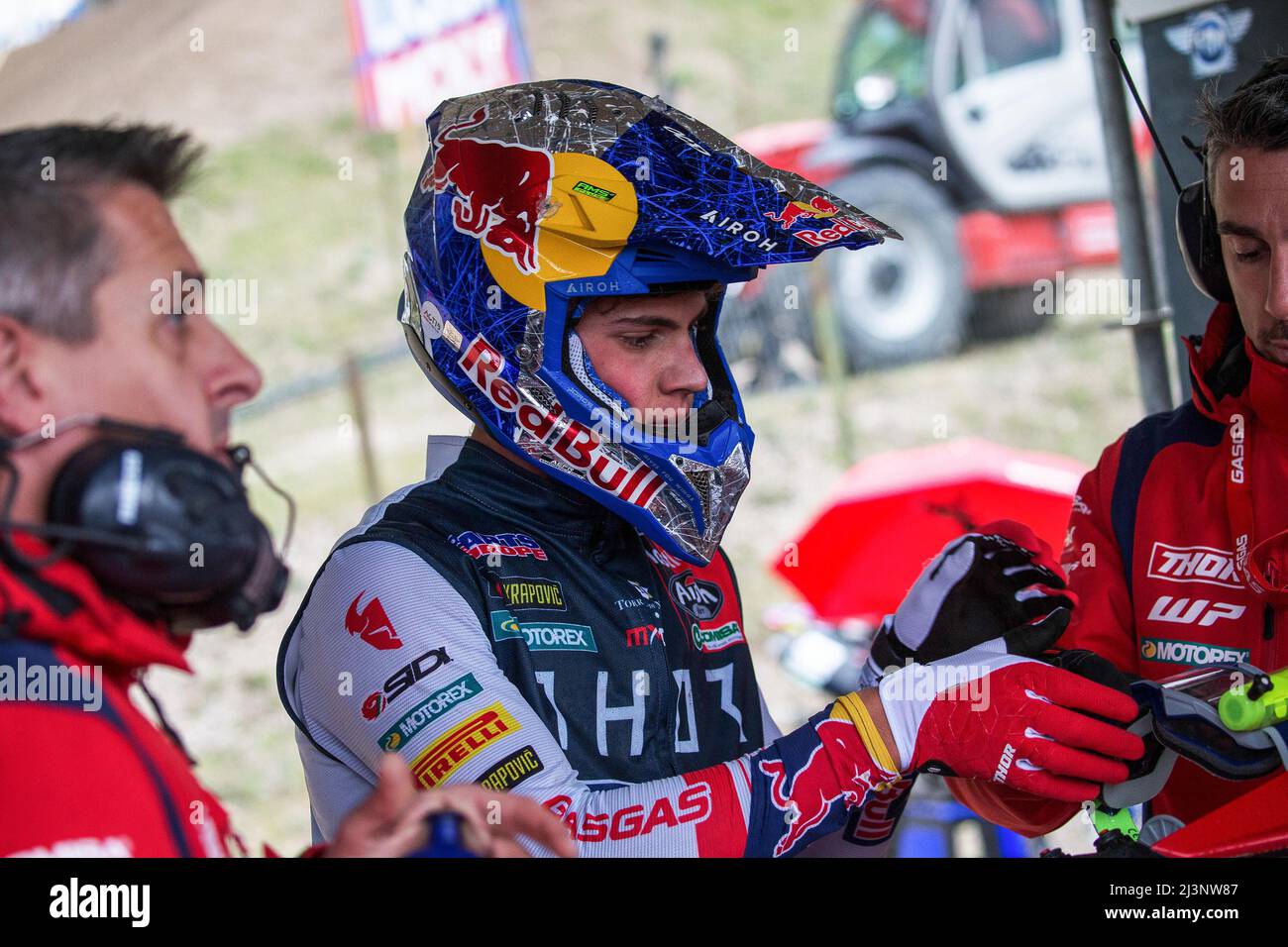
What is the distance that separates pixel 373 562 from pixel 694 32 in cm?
1297

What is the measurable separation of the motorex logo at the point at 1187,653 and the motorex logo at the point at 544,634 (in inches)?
33.3

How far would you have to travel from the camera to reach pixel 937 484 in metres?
4.62

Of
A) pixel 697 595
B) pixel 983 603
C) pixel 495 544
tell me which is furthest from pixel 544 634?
pixel 983 603

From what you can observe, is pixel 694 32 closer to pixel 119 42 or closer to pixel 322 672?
pixel 119 42

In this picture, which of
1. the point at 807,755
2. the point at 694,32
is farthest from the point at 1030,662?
the point at 694,32

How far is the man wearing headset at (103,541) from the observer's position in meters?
1.19

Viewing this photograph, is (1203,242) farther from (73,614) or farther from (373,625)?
(73,614)

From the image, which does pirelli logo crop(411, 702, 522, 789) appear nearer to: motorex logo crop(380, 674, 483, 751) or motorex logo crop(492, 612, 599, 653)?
motorex logo crop(380, 674, 483, 751)

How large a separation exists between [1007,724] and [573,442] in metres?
0.70

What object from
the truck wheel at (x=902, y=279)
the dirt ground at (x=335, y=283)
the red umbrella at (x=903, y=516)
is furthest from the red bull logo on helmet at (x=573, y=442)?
the truck wheel at (x=902, y=279)

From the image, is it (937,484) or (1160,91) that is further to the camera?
(937,484)

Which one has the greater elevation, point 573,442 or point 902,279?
point 902,279

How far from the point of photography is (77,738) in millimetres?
1202
